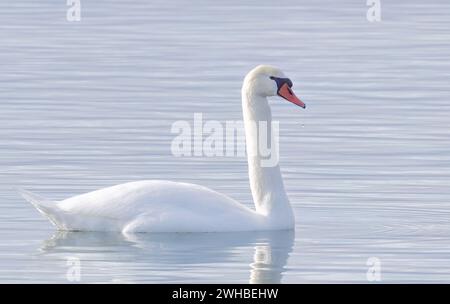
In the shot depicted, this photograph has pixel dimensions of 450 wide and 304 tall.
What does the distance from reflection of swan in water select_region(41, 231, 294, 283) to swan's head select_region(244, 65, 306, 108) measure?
1229 mm

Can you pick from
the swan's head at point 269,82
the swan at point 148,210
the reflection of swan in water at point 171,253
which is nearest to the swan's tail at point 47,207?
the swan at point 148,210

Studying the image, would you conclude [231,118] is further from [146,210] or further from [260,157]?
[146,210]

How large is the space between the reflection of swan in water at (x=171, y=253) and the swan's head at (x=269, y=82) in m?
1.23

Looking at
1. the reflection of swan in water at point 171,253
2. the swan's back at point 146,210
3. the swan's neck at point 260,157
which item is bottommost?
the reflection of swan in water at point 171,253

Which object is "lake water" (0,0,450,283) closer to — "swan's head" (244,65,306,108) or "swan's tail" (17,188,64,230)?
"swan's tail" (17,188,64,230)

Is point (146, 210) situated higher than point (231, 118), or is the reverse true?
point (231, 118)

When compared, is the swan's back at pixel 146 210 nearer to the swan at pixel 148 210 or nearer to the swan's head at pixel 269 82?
the swan at pixel 148 210

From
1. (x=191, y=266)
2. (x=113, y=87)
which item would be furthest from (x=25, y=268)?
(x=113, y=87)

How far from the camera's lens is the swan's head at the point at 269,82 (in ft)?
51.2

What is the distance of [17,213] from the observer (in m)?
15.8

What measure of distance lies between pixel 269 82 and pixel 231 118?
5231 mm

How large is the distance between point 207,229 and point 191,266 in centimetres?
147

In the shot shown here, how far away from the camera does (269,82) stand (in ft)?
51.2

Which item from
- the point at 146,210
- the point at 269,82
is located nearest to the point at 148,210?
the point at 146,210
